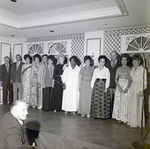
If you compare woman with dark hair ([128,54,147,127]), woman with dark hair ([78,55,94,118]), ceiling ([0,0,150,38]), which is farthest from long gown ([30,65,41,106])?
woman with dark hair ([128,54,147,127])

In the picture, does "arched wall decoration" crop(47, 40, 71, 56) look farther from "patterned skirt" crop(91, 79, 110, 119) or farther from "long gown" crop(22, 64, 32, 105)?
"patterned skirt" crop(91, 79, 110, 119)

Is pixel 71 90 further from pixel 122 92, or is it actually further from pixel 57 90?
pixel 122 92

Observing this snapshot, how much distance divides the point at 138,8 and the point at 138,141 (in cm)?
247

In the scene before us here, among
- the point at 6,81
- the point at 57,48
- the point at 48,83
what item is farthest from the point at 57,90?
the point at 6,81

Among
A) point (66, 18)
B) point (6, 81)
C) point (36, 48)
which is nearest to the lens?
point (66, 18)

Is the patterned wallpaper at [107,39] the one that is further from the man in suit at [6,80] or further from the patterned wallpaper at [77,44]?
the man in suit at [6,80]

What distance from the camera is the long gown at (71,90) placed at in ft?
15.5

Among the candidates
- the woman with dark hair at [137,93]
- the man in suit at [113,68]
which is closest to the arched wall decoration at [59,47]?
the man in suit at [113,68]

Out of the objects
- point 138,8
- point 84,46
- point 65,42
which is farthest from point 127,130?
point 65,42

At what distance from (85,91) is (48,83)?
1.20m

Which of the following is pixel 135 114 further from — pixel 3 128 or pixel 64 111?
pixel 3 128

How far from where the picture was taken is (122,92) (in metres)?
3.94

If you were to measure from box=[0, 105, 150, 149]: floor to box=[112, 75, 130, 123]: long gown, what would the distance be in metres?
0.17

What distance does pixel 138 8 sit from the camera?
3266 mm
